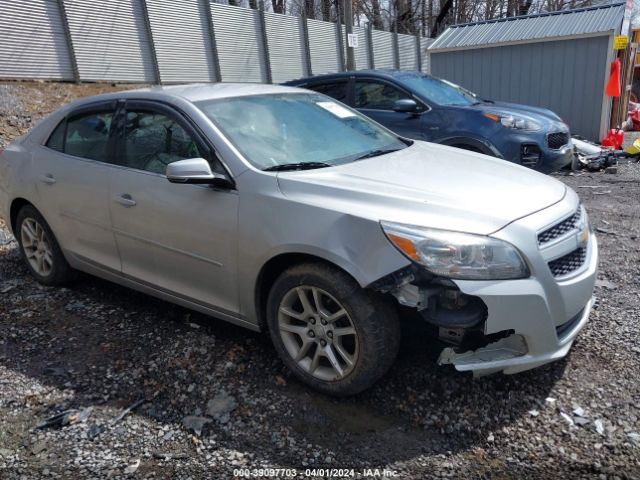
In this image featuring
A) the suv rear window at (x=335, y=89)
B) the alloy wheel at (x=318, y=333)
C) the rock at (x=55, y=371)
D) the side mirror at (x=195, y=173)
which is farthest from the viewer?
the suv rear window at (x=335, y=89)

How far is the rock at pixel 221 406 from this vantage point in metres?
2.87

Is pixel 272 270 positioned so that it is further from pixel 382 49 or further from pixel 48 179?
pixel 382 49

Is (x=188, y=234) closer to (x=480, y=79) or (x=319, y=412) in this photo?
(x=319, y=412)

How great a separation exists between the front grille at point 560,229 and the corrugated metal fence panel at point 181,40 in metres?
15.1

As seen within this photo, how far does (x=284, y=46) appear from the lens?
20.3 m

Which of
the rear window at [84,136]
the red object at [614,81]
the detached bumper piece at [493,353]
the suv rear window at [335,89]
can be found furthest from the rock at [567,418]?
the red object at [614,81]

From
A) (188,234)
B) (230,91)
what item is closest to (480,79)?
(230,91)

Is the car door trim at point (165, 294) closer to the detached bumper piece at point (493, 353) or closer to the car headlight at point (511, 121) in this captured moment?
the detached bumper piece at point (493, 353)

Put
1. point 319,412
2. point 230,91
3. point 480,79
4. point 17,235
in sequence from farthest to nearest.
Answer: point 480,79 → point 17,235 → point 230,91 → point 319,412

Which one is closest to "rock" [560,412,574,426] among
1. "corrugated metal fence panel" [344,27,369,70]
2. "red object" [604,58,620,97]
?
"red object" [604,58,620,97]

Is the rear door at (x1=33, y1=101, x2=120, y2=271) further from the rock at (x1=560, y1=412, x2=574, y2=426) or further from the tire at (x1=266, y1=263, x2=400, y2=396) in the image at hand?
the rock at (x1=560, y1=412, x2=574, y2=426)

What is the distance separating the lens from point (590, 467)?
7.81ft

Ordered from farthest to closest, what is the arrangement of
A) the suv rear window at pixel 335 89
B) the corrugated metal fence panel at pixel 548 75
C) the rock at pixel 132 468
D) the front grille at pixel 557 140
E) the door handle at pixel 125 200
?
the corrugated metal fence panel at pixel 548 75 → the suv rear window at pixel 335 89 → the front grille at pixel 557 140 → the door handle at pixel 125 200 → the rock at pixel 132 468

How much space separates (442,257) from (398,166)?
0.97 meters
